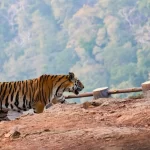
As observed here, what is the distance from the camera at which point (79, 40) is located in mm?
48281

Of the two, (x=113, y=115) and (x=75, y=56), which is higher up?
(x=75, y=56)

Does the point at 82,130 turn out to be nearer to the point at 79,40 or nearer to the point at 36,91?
the point at 36,91

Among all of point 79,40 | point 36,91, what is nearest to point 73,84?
point 36,91

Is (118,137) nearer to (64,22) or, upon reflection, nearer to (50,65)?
(50,65)

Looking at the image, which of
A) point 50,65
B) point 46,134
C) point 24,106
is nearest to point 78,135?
point 46,134

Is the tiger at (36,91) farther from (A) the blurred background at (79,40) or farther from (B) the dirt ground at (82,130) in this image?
(A) the blurred background at (79,40)

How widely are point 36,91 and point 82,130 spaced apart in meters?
4.53

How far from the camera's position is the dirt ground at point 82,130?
3643 mm

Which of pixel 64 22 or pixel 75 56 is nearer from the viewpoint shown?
pixel 75 56

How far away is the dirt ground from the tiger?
2820mm

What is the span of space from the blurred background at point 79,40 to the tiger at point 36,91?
87.0 ft

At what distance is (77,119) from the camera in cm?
489

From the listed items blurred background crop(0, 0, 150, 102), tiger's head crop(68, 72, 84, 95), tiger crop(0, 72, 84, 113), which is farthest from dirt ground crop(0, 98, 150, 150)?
blurred background crop(0, 0, 150, 102)

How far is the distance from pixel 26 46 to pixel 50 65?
223 inches
